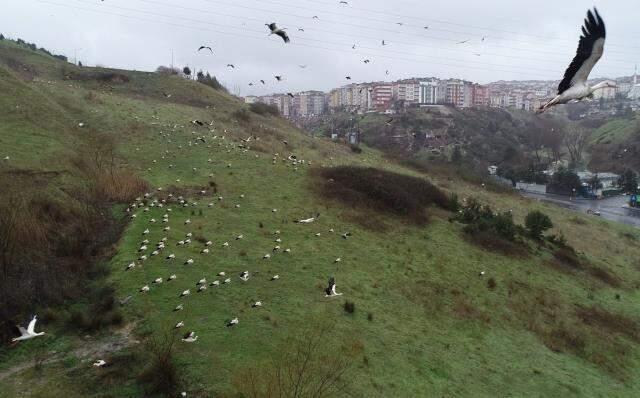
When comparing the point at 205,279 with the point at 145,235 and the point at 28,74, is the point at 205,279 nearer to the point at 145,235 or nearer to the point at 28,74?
the point at 145,235

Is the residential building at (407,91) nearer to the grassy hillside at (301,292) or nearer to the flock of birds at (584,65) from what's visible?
the grassy hillside at (301,292)

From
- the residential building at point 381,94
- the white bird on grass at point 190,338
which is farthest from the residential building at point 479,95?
the white bird on grass at point 190,338

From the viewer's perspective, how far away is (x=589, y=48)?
1016 cm

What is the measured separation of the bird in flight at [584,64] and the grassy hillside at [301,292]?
8115 mm

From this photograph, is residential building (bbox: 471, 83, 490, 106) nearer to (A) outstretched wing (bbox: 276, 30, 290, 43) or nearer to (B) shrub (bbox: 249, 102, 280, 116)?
(B) shrub (bbox: 249, 102, 280, 116)

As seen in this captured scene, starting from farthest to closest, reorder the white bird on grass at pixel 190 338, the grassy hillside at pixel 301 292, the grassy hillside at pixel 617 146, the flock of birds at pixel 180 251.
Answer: the grassy hillside at pixel 617 146 < the flock of birds at pixel 180 251 < the white bird on grass at pixel 190 338 < the grassy hillside at pixel 301 292

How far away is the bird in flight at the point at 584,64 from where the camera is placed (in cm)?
1002

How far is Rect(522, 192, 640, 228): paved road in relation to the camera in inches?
→ 2245

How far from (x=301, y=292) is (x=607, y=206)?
66037mm

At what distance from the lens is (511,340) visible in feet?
54.8

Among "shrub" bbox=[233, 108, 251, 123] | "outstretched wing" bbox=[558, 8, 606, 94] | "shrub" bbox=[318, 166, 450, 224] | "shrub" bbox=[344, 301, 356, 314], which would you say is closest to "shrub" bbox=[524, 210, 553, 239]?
"shrub" bbox=[318, 166, 450, 224]

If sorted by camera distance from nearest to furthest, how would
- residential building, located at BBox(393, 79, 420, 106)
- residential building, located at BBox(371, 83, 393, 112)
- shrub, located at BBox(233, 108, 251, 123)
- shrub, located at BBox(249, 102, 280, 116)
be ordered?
shrub, located at BBox(233, 108, 251, 123), shrub, located at BBox(249, 102, 280, 116), residential building, located at BBox(371, 83, 393, 112), residential building, located at BBox(393, 79, 420, 106)

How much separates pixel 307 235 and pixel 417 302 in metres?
6.71

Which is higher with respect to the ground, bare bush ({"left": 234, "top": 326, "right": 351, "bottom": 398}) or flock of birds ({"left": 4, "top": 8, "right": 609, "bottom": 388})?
flock of birds ({"left": 4, "top": 8, "right": 609, "bottom": 388})
